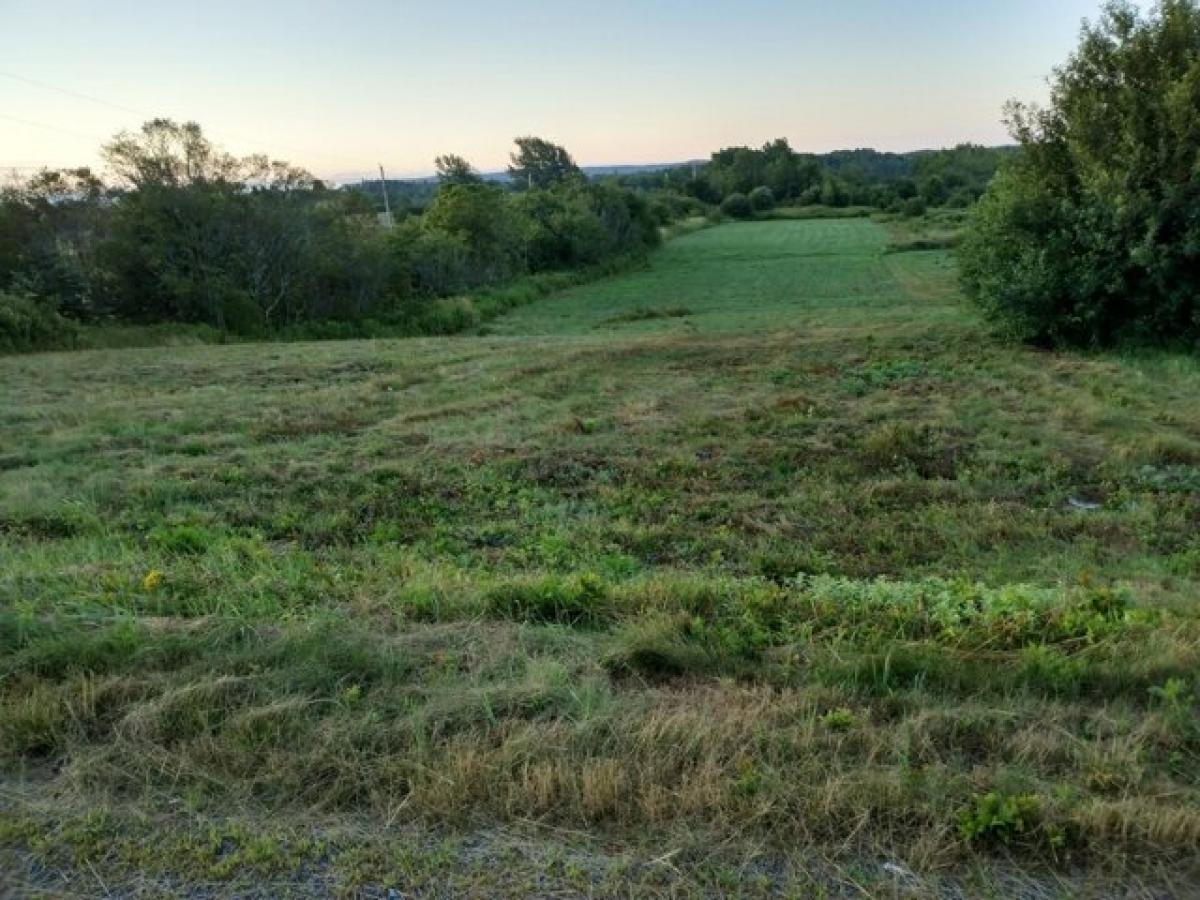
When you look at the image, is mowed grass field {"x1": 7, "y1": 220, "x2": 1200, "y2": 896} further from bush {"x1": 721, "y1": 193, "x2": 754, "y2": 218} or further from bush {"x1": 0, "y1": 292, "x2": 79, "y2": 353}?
bush {"x1": 721, "y1": 193, "x2": 754, "y2": 218}

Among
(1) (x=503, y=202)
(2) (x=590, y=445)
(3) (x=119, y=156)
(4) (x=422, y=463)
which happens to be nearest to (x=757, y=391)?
(2) (x=590, y=445)

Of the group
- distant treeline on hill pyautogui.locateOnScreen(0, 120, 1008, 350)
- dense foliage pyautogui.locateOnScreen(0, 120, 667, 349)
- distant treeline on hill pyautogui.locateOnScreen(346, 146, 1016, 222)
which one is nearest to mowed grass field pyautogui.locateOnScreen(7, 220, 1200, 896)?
distant treeline on hill pyautogui.locateOnScreen(0, 120, 1008, 350)

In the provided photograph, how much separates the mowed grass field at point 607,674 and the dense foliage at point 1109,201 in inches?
283

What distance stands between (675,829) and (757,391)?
445 inches

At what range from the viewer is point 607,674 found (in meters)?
3.14

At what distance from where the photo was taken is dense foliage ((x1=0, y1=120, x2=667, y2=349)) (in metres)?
26.1

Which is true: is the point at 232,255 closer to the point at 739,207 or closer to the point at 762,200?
the point at 739,207

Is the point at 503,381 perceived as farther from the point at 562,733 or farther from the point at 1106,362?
the point at 562,733

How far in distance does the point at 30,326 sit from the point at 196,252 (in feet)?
27.2

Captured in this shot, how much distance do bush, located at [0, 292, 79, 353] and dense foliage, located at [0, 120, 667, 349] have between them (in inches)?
1.5

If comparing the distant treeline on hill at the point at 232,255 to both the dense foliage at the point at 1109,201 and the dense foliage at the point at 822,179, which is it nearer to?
the dense foliage at the point at 1109,201

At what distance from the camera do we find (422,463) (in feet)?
30.0

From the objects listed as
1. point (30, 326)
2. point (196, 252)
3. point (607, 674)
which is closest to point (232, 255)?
point (196, 252)

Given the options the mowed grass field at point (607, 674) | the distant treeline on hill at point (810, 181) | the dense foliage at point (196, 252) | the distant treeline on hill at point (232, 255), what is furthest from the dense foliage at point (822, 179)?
the mowed grass field at point (607, 674)
